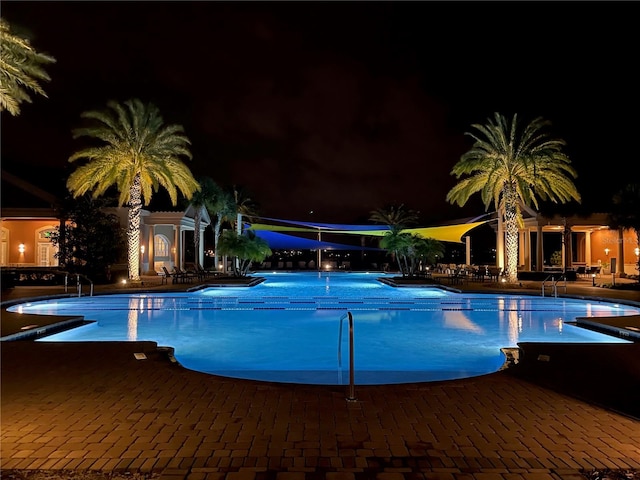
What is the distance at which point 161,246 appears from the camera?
34344 millimetres

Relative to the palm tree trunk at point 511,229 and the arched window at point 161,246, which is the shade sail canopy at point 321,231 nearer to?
the arched window at point 161,246

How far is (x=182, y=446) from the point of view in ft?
11.9

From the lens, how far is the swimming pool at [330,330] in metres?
7.93

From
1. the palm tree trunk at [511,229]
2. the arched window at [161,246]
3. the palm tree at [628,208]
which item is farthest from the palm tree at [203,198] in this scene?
the palm tree at [628,208]

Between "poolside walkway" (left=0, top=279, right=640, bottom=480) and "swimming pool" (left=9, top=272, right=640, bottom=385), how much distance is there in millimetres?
1894

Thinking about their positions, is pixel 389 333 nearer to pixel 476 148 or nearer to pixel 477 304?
pixel 477 304

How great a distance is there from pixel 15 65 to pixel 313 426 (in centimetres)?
1147

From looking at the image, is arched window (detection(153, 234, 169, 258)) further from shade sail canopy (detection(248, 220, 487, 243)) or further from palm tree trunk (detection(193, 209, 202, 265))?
shade sail canopy (detection(248, 220, 487, 243))

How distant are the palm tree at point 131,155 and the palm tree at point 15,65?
7326mm

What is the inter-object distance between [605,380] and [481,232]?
40099 millimetres

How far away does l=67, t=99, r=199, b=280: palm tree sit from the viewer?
65.1 ft

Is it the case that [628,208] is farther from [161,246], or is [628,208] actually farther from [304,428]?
[161,246]

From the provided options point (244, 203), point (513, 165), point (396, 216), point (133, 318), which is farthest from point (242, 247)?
point (396, 216)

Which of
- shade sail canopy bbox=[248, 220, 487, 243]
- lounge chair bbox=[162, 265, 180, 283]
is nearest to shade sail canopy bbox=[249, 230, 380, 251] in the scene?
shade sail canopy bbox=[248, 220, 487, 243]
